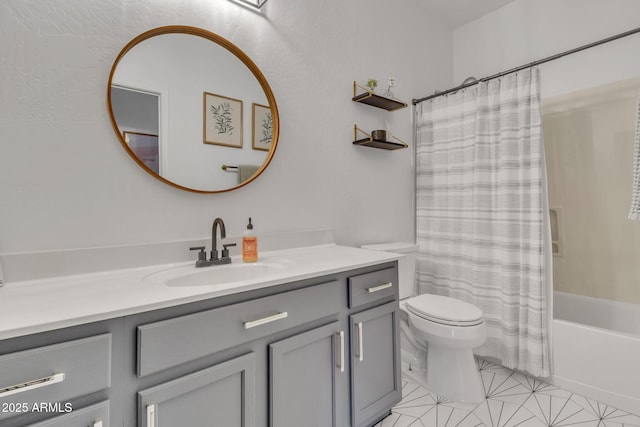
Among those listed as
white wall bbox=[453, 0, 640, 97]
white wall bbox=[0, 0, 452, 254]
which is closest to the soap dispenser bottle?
white wall bbox=[0, 0, 452, 254]

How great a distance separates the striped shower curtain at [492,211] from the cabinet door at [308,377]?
131 centimetres

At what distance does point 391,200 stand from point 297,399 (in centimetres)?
156

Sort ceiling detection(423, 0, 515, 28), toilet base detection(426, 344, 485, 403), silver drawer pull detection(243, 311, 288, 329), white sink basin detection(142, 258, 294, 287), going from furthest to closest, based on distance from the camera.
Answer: ceiling detection(423, 0, 515, 28) → toilet base detection(426, 344, 485, 403) → white sink basin detection(142, 258, 294, 287) → silver drawer pull detection(243, 311, 288, 329)

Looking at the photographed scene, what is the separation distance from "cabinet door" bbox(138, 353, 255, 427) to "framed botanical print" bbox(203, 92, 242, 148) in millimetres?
986

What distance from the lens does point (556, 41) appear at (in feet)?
Answer: 7.30

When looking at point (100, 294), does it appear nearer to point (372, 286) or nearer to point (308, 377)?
point (308, 377)

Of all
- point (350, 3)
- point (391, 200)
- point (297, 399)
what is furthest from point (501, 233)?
point (350, 3)

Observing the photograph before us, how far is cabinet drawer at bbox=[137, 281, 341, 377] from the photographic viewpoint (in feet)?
2.62

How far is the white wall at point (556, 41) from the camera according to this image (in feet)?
6.45

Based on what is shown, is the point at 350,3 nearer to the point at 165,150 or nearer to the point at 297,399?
the point at 165,150

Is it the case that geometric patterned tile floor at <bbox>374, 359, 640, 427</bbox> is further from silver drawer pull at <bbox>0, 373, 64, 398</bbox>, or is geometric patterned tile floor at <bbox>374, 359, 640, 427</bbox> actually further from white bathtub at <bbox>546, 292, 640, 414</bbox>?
silver drawer pull at <bbox>0, 373, 64, 398</bbox>

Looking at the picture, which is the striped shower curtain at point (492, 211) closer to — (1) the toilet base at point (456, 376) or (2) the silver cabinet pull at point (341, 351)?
(1) the toilet base at point (456, 376)

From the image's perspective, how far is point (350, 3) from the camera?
2.04m

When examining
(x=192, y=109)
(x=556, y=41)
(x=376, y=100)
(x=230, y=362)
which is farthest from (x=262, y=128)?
(x=556, y=41)
